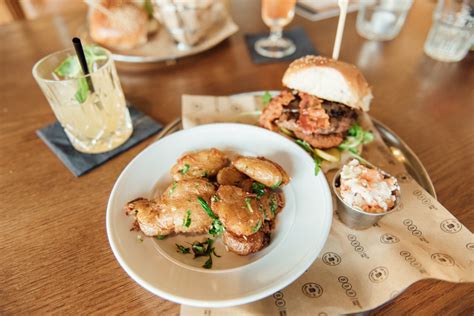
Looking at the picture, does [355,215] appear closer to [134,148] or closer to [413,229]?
[413,229]

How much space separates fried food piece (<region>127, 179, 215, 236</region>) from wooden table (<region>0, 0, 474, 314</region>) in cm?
Result: 20

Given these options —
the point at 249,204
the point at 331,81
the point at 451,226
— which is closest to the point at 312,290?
the point at 249,204

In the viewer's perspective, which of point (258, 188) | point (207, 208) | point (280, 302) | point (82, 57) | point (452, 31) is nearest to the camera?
point (280, 302)

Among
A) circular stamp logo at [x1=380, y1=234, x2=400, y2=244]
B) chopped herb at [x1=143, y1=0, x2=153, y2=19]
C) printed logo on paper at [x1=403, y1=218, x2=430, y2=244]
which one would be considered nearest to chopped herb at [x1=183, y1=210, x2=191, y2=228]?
circular stamp logo at [x1=380, y1=234, x2=400, y2=244]

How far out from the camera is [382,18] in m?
2.30

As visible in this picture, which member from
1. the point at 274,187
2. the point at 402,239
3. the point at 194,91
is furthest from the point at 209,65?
the point at 402,239

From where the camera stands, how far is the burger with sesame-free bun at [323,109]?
1402 mm

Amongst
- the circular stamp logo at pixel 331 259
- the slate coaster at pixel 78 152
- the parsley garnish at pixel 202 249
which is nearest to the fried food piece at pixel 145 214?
the parsley garnish at pixel 202 249

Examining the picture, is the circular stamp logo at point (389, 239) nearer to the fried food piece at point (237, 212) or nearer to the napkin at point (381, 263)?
the napkin at point (381, 263)

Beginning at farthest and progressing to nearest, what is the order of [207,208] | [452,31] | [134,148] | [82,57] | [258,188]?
[452,31], [134,148], [82,57], [258,188], [207,208]

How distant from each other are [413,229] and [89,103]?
4.86 ft

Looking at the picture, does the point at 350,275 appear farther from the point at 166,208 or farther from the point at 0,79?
the point at 0,79

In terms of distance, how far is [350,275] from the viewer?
1002 mm

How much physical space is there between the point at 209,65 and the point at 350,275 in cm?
164
